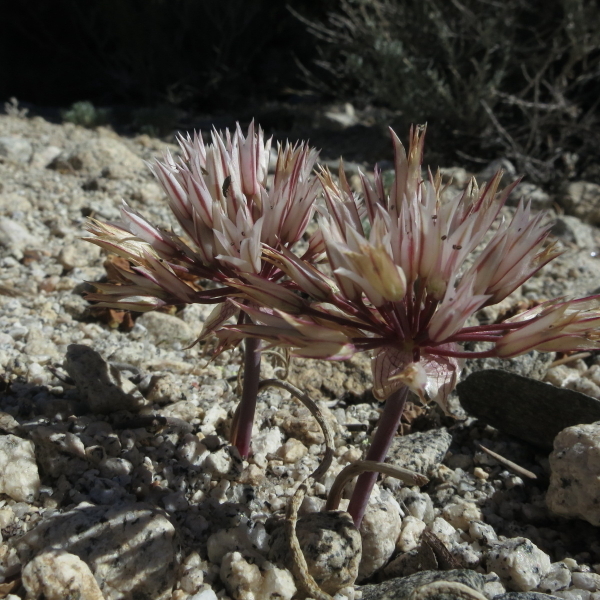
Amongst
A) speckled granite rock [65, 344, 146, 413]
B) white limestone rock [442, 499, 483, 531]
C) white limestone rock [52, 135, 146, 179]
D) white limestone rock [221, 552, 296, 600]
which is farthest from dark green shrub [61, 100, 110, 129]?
white limestone rock [221, 552, 296, 600]

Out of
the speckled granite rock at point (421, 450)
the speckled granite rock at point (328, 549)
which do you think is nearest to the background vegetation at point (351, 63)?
the speckled granite rock at point (421, 450)

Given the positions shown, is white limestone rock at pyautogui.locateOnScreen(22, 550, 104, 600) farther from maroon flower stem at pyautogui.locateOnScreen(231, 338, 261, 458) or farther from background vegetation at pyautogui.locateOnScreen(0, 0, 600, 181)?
background vegetation at pyautogui.locateOnScreen(0, 0, 600, 181)

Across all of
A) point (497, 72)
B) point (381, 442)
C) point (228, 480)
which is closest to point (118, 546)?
point (228, 480)

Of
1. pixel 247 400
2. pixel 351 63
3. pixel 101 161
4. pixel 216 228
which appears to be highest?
pixel 351 63

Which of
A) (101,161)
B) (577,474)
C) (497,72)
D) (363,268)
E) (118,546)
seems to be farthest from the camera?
(497,72)

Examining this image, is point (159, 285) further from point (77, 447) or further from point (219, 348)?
point (77, 447)

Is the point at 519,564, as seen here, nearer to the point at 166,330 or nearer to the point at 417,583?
the point at 417,583
